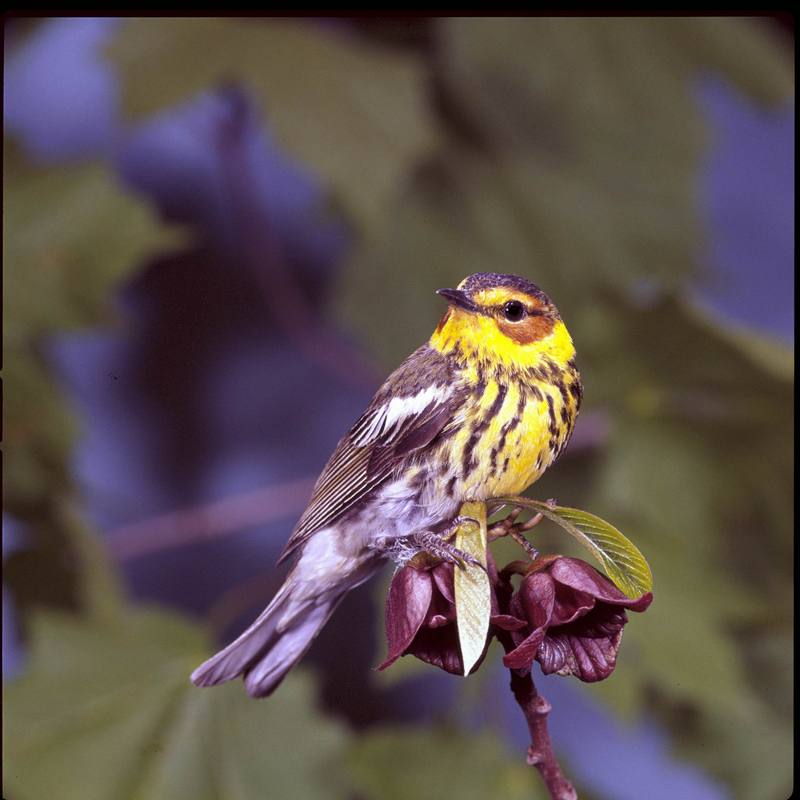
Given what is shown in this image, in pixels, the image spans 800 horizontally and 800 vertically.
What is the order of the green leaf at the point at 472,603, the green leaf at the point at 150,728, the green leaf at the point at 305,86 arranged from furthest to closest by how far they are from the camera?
the green leaf at the point at 305,86 < the green leaf at the point at 150,728 < the green leaf at the point at 472,603

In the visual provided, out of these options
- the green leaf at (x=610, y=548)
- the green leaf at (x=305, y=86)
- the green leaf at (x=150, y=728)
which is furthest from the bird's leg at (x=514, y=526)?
the green leaf at (x=305, y=86)

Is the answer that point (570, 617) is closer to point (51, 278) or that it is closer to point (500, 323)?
point (500, 323)

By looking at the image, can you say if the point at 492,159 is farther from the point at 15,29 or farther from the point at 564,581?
the point at 564,581

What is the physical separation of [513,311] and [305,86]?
0.39m

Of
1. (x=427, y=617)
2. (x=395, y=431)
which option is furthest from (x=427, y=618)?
(x=395, y=431)

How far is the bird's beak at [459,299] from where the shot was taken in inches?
12.1

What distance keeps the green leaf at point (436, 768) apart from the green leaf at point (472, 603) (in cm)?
34

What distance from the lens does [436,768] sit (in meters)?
0.57

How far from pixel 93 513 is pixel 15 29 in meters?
0.34

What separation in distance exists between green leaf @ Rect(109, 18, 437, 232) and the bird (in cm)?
32

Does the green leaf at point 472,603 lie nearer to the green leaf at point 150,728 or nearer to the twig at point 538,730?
the twig at point 538,730

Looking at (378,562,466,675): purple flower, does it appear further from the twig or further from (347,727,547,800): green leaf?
(347,727,547,800): green leaf

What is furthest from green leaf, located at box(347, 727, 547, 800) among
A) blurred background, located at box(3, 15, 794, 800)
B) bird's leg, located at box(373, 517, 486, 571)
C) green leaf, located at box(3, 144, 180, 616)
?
bird's leg, located at box(373, 517, 486, 571)

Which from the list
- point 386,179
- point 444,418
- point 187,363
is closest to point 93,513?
point 187,363
